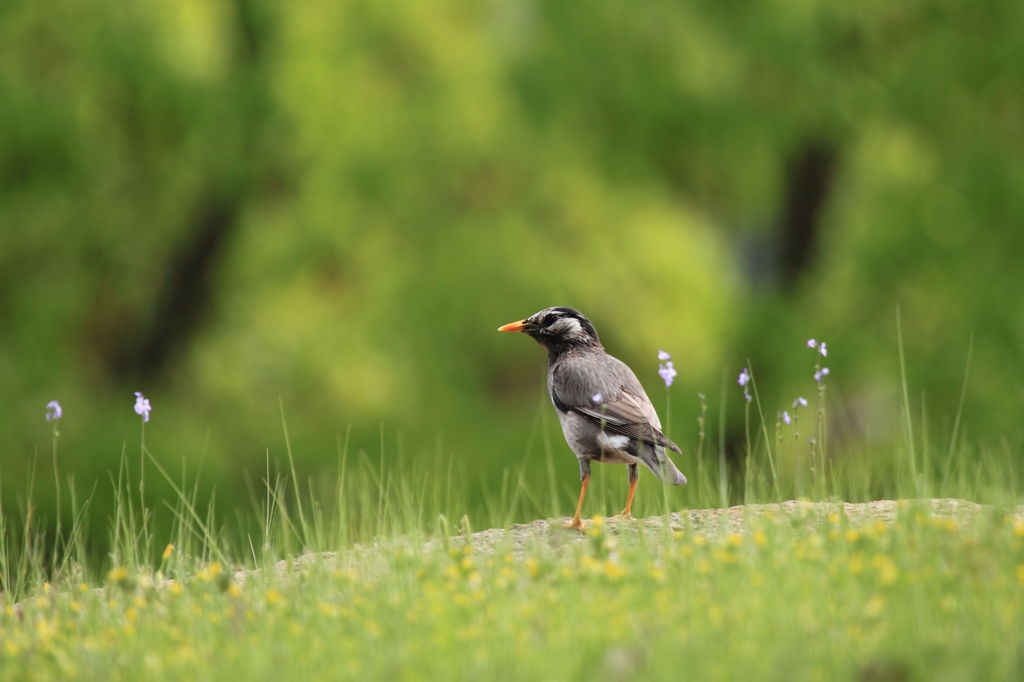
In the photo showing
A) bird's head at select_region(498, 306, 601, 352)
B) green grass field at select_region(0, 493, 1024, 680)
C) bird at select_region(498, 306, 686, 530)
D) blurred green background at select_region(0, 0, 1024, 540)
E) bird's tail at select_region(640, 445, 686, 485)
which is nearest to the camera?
green grass field at select_region(0, 493, 1024, 680)

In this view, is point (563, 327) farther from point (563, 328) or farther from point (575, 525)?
point (575, 525)

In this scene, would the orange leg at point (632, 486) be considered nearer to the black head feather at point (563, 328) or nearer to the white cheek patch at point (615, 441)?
the white cheek patch at point (615, 441)

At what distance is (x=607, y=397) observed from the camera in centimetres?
691

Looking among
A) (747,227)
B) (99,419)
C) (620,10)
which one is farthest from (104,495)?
(747,227)

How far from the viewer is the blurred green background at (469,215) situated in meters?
15.1

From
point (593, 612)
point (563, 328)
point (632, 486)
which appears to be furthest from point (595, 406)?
point (593, 612)

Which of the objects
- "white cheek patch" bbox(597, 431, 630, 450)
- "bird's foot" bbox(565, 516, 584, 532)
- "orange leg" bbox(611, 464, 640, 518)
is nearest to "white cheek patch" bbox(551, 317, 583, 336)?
"orange leg" bbox(611, 464, 640, 518)

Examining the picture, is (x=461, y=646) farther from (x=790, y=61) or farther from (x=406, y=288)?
(x=406, y=288)

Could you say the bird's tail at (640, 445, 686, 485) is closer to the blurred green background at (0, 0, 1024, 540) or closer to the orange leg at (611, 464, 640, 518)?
the orange leg at (611, 464, 640, 518)

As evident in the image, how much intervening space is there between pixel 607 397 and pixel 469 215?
12.8 metres

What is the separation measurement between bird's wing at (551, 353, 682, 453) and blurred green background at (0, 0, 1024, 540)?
5727mm

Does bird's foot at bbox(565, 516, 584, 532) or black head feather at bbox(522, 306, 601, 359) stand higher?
black head feather at bbox(522, 306, 601, 359)

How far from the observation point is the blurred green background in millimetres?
15086

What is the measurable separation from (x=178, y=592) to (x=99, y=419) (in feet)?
35.0
